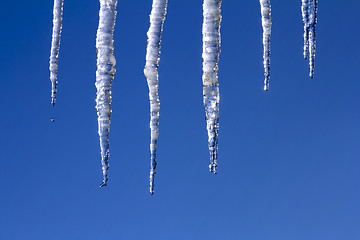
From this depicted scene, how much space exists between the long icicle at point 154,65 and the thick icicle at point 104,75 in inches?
4.6

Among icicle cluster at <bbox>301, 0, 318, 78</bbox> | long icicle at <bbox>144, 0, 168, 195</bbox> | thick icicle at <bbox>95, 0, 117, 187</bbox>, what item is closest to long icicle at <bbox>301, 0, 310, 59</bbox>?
icicle cluster at <bbox>301, 0, 318, 78</bbox>

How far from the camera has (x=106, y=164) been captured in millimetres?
1480

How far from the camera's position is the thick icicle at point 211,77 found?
138cm

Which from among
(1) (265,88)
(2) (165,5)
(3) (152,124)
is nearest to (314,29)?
(1) (265,88)

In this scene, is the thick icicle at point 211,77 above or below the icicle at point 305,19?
below

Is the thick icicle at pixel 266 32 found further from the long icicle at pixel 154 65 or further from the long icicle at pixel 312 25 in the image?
the long icicle at pixel 154 65

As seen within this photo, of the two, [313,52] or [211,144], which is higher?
[313,52]

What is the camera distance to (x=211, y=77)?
4.56 ft

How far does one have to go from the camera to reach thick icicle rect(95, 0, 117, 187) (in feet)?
4.74

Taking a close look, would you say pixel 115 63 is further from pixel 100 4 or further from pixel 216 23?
pixel 216 23

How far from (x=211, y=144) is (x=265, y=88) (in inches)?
9.8

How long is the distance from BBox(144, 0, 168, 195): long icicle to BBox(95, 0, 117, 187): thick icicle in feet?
0.38

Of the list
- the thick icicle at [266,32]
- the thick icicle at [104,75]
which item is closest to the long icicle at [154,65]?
the thick icicle at [104,75]

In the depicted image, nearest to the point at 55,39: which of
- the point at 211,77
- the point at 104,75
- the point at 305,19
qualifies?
the point at 104,75
